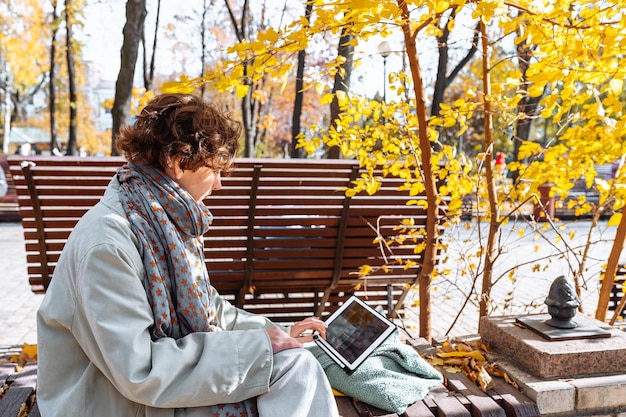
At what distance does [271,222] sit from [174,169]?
7.28 ft

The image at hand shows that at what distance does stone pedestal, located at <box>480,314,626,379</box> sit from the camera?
2658mm

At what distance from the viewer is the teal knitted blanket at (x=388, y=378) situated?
2.40 metres

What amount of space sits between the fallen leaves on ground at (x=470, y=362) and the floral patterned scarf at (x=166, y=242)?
1435 mm

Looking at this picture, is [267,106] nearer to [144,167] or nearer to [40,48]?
[40,48]

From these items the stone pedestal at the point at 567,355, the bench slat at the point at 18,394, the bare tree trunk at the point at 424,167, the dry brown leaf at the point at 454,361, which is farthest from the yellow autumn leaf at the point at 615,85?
the bench slat at the point at 18,394

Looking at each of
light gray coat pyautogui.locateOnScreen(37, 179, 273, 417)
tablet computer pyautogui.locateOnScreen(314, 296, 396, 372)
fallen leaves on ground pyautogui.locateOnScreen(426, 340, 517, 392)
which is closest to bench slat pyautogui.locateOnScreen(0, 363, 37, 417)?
light gray coat pyautogui.locateOnScreen(37, 179, 273, 417)

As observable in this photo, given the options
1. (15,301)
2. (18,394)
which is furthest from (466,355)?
(15,301)

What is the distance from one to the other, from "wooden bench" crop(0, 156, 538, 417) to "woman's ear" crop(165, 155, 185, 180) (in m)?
1.83

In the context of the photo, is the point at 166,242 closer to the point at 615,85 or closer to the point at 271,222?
the point at 271,222

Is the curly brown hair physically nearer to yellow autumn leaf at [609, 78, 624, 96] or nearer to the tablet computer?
the tablet computer

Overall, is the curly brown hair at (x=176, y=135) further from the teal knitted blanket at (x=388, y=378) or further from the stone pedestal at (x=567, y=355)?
the stone pedestal at (x=567, y=355)

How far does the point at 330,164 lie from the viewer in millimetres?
4020

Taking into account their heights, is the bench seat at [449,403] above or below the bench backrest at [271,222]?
below

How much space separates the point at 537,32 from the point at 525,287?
236 inches
